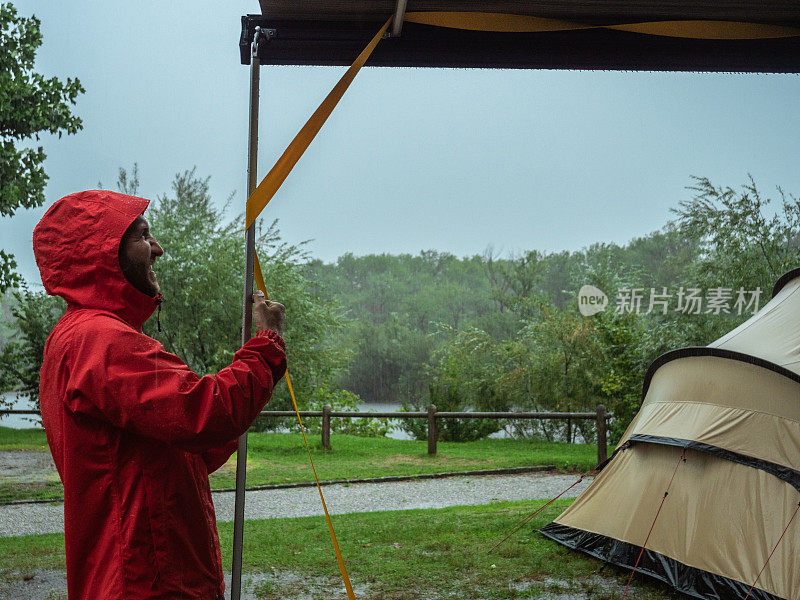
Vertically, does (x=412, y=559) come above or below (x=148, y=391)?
below

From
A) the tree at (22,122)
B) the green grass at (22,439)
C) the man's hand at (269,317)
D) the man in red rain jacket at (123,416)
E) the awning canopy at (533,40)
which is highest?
the tree at (22,122)

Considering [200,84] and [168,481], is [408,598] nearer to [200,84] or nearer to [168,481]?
[168,481]

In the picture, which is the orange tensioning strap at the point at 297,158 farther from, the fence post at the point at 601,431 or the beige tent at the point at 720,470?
the fence post at the point at 601,431

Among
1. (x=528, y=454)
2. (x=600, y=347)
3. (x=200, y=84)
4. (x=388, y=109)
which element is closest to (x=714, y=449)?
(x=528, y=454)

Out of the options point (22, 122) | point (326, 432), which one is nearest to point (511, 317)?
point (326, 432)

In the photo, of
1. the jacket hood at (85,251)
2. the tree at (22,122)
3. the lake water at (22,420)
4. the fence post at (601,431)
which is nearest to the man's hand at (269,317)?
the jacket hood at (85,251)

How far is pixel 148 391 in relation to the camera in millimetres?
1040

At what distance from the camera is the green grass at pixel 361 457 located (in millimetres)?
7742

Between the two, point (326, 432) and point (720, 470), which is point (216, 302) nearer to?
point (326, 432)

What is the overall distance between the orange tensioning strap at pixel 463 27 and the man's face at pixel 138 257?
458 millimetres

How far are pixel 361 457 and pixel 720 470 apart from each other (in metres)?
6.27

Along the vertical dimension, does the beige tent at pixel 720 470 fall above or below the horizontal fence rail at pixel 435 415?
above

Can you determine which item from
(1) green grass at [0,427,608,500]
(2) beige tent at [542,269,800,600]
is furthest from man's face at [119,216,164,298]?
(1) green grass at [0,427,608,500]

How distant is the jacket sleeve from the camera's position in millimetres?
1037
